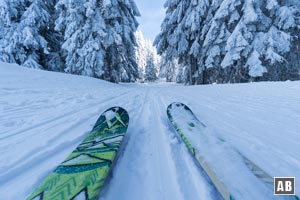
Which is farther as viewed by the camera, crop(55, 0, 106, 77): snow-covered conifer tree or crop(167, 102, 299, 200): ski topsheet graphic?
crop(55, 0, 106, 77): snow-covered conifer tree

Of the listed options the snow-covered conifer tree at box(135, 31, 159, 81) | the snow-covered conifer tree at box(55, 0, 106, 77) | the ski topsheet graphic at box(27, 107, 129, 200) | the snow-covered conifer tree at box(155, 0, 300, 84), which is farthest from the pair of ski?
the snow-covered conifer tree at box(135, 31, 159, 81)

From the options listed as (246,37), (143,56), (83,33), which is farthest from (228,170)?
(143,56)

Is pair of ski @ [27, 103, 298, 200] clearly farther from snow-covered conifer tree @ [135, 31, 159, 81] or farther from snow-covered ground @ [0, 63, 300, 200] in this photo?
snow-covered conifer tree @ [135, 31, 159, 81]

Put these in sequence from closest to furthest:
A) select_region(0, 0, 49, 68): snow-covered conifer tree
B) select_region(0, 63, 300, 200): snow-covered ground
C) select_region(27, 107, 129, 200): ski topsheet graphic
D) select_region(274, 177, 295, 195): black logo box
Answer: select_region(27, 107, 129, 200): ski topsheet graphic < select_region(274, 177, 295, 195): black logo box < select_region(0, 63, 300, 200): snow-covered ground < select_region(0, 0, 49, 68): snow-covered conifer tree

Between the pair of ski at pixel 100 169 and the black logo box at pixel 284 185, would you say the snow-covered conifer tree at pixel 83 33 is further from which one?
the black logo box at pixel 284 185

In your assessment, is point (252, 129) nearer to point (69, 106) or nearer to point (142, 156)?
point (142, 156)

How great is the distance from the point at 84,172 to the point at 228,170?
0.94 m

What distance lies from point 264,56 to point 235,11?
2545 millimetres

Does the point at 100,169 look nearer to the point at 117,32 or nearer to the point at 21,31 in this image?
the point at 117,32

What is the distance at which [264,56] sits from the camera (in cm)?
883

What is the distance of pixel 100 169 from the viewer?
1269 millimetres

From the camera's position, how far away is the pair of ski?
1.06 meters

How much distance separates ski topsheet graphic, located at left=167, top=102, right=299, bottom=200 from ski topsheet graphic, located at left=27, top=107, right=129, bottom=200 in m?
0.68

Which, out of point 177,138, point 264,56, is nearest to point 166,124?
point 177,138
